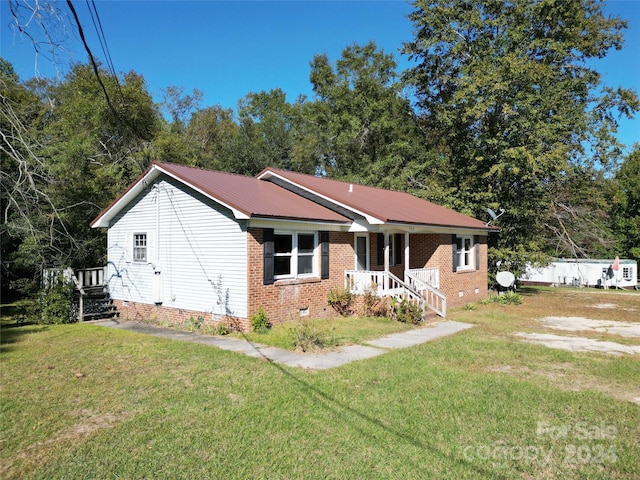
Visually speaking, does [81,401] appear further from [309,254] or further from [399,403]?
[309,254]

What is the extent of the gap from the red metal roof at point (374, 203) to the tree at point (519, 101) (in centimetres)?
485

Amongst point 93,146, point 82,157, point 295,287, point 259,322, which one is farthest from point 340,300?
point 93,146

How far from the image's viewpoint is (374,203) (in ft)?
52.1

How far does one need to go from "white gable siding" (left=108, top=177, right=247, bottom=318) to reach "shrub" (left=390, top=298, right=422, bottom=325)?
4649 mm

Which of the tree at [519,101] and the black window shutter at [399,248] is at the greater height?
the tree at [519,101]

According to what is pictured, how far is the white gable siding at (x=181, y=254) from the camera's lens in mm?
11602

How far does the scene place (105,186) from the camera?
2203 centimetres

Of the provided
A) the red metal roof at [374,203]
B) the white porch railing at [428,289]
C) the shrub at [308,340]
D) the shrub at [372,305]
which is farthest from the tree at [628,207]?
the shrub at [308,340]

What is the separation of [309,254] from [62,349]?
21.5 feet

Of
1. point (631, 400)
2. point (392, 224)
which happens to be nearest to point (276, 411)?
point (631, 400)

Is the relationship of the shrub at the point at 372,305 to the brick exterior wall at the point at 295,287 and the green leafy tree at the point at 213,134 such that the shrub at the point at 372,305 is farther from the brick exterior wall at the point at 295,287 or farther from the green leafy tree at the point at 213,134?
the green leafy tree at the point at 213,134

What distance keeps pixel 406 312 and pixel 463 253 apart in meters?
7.37

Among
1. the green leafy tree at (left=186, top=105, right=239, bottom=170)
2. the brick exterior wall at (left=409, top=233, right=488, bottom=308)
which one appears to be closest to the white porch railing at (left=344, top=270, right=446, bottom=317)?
the brick exterior wall at (left=409, top=233, right=488, bottom=308)

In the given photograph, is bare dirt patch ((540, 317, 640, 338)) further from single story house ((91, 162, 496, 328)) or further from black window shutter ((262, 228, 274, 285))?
black window shutter ((262, 228, 274, 285))
